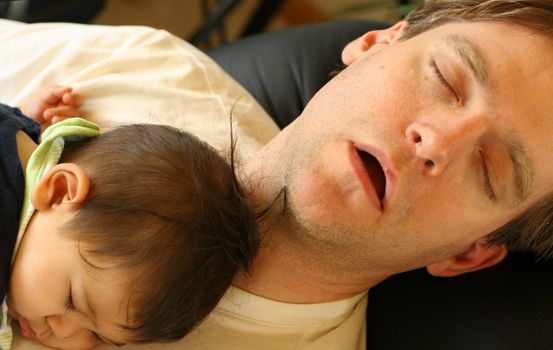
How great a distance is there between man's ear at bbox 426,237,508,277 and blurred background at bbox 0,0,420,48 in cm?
112

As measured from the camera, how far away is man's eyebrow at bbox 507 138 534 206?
1.05 m

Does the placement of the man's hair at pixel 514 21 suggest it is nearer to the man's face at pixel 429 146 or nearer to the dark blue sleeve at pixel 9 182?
the man's face at pixel 429 146

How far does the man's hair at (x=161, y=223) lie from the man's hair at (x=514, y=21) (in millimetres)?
490

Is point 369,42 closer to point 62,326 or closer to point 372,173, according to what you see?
point 372,173

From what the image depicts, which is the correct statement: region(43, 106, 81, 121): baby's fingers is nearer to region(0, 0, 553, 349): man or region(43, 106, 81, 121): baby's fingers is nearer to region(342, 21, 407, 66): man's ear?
region(0, 0, 553, 349): man

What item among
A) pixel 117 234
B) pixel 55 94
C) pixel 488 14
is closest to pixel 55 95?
pixel 55 94

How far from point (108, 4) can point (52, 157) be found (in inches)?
80.5

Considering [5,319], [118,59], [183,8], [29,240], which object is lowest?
[183,8]

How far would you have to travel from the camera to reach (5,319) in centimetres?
100

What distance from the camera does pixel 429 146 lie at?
1007 mm

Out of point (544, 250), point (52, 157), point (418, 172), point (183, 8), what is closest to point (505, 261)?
point (544, 250)

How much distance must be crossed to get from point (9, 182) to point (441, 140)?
0.70 m

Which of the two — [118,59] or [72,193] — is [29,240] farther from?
[118,59]

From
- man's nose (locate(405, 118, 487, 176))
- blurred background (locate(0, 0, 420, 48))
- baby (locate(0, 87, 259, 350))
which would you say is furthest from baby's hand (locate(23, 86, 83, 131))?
man's nose (locate(405, 118, 487, 176))
